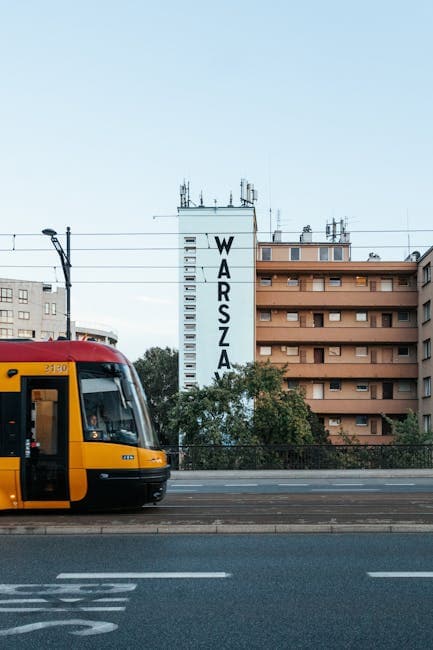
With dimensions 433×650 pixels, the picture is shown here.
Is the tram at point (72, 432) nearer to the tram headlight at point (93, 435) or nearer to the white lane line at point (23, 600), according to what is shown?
the tram headlight at point (93, 435)

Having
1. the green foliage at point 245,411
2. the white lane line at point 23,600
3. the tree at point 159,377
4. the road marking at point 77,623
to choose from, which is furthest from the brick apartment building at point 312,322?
the road marking at point 77,623

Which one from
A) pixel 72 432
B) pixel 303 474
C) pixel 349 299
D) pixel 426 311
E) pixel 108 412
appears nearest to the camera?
pixel 72 432

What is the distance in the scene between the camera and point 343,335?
6888 centimetres

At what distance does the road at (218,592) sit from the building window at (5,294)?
122 meters

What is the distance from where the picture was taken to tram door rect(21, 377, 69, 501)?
533 inches

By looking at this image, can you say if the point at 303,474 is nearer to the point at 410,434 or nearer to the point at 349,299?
the point at 410,434

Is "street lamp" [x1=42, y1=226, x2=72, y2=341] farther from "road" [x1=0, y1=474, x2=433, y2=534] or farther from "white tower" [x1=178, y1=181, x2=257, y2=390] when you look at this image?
"white tower" [x1=178, y1=181, x2=257, y2=390]

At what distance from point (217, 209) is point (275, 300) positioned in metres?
8.69

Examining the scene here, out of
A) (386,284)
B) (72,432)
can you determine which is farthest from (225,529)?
(386,284)

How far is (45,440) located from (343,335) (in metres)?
56.6

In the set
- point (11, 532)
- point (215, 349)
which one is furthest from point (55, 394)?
point (215, 349)

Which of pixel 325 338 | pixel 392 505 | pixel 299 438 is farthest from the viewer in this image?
pixel 325 338

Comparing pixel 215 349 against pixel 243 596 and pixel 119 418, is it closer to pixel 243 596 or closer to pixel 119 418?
pixel 119 418

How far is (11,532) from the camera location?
12.0 m
